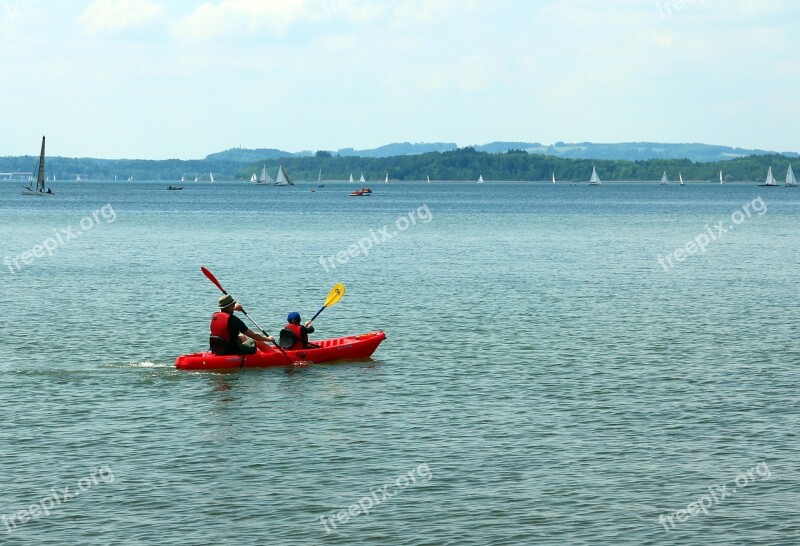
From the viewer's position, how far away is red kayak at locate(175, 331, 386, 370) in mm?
33000

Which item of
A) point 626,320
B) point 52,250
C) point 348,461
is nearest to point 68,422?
point 348,461

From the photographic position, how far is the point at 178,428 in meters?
26.2

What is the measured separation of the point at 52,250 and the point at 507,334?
5407cm

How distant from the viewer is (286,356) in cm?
3403
